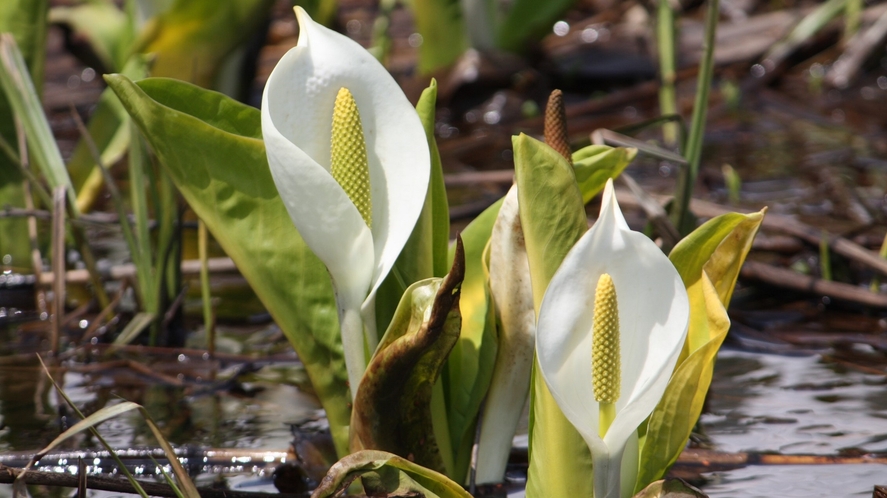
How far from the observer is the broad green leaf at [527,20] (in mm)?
3344

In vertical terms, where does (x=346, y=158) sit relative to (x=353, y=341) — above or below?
above

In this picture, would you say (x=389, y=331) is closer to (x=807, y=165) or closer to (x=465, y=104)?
(x=807, y=165)

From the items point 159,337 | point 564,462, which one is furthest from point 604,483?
point 159,337

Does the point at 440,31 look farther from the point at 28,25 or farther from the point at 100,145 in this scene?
the point at 28,25

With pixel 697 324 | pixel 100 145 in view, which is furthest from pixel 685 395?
pixel 100 145

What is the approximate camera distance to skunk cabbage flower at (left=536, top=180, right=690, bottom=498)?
722 millimetres

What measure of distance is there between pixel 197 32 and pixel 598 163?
1753mm

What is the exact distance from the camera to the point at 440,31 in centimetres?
335

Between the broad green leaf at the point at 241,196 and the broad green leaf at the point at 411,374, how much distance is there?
106 mm

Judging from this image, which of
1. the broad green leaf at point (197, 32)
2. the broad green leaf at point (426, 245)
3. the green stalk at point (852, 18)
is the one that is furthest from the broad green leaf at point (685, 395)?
the green stalk at point (852, 18)

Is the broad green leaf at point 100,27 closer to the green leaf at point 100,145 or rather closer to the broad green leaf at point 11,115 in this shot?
the green leaf at point 100,145

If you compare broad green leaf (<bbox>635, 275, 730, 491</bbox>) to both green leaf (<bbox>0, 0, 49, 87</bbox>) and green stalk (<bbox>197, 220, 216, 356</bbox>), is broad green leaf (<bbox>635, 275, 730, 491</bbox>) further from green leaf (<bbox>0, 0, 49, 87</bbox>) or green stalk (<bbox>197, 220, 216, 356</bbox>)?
green leaf (<bbox>0, 0, 49, 87</bbox>)

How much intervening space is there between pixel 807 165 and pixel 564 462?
201 centimetres

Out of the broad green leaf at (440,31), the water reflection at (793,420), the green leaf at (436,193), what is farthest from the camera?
the broad green leaf at (440,31)
